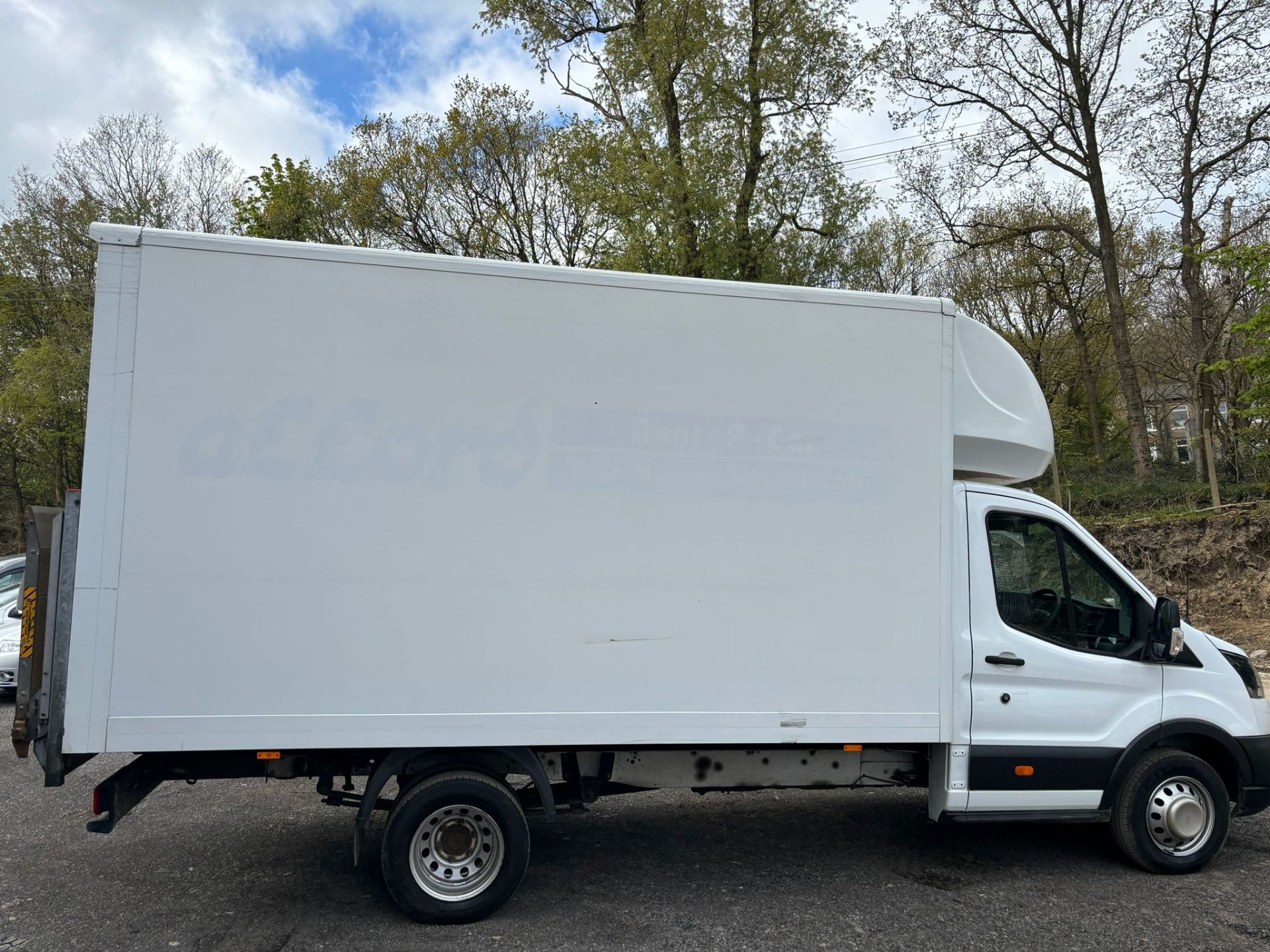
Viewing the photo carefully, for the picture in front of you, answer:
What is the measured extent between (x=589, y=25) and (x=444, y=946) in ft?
73.5

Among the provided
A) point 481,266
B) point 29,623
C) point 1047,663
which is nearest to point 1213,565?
point 1047,663

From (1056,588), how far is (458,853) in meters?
3.50

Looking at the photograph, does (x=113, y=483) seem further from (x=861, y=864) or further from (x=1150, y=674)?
Result: (x=1150, y=674)

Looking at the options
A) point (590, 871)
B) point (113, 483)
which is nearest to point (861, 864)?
point (590, 871)

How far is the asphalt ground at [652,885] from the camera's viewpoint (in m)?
4.27

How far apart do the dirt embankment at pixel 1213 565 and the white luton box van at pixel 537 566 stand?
33.1 feet

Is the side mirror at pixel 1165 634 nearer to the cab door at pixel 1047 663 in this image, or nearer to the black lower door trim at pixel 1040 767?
the cab door at pixel 1047 663

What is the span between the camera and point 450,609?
421cm

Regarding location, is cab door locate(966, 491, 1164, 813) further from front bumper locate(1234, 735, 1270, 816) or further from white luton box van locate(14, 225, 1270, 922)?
front bumper locate(1234, 735, 1270, 816)

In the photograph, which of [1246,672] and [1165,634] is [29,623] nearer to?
[1165,634]

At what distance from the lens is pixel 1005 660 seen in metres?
4.84

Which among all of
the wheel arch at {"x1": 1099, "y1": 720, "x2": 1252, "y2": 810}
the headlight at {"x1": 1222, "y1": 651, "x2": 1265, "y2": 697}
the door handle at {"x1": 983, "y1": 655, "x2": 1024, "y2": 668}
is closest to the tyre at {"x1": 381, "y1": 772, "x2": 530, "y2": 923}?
the door handle at {"x1": 983, "y1": 655, "x2": 1024, "y2": 668}

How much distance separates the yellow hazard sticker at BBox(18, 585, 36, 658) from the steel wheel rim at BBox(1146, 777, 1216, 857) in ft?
18.8

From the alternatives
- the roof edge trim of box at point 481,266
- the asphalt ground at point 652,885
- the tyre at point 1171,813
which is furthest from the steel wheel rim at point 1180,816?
the roof edge trim of box at point 481,266
